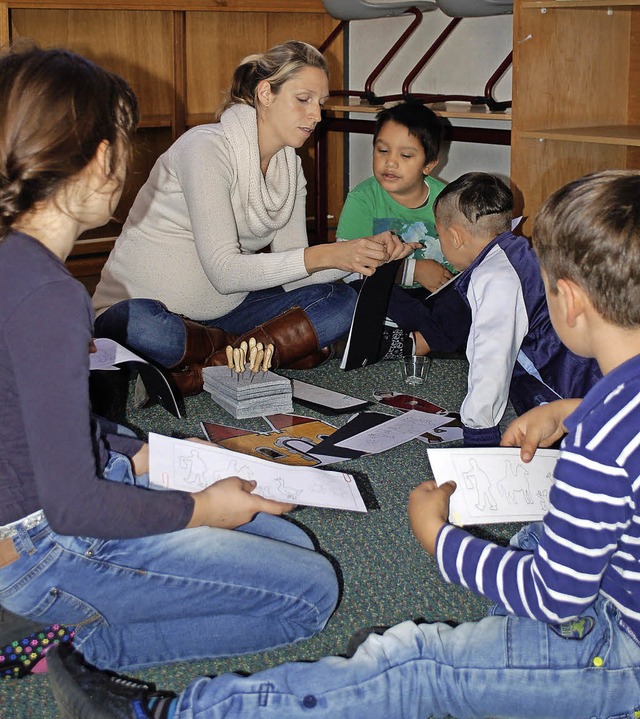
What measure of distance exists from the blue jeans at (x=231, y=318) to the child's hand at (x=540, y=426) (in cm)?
110

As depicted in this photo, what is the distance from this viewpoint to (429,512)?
105 cm

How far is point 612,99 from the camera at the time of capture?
2.93 m

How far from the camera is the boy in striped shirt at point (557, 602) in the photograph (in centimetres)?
86

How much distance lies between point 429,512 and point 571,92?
2.12 metres

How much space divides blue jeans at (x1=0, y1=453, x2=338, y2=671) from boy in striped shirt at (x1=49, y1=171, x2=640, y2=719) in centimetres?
11

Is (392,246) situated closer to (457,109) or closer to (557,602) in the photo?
(457,109)

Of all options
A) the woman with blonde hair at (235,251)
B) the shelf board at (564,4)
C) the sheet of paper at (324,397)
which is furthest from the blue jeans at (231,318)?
the shelf board at (564,4)

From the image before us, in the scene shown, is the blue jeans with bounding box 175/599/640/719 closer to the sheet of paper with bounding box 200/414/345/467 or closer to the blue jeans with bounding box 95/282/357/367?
the sheet of paper with bounding box 200/414/345/467

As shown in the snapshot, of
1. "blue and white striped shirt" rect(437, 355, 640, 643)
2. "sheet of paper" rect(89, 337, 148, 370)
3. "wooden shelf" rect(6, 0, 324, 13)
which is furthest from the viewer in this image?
"wooden shelf" rect(6, 0, 324, 13)

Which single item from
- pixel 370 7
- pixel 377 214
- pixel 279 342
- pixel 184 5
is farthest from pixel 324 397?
pixel 184 5

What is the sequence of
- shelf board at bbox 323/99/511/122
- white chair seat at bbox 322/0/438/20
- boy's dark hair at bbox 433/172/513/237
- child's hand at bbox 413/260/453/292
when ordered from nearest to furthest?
boy's dark hair at bbox 433/172/513/237 → child's hand at bbox 413/260/453/292 → shelf board at bbox 323/99/511/122 → white chair seat at bbox 322/0/438/20

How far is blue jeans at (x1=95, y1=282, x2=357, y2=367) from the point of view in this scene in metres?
2.20

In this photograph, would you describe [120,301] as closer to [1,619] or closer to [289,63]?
[289,63]

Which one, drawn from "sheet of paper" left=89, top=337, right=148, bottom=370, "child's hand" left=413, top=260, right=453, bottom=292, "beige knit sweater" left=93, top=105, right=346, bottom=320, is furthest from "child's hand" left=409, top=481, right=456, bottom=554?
"child's hand" left=413, top=260, right=453, bottom=292
